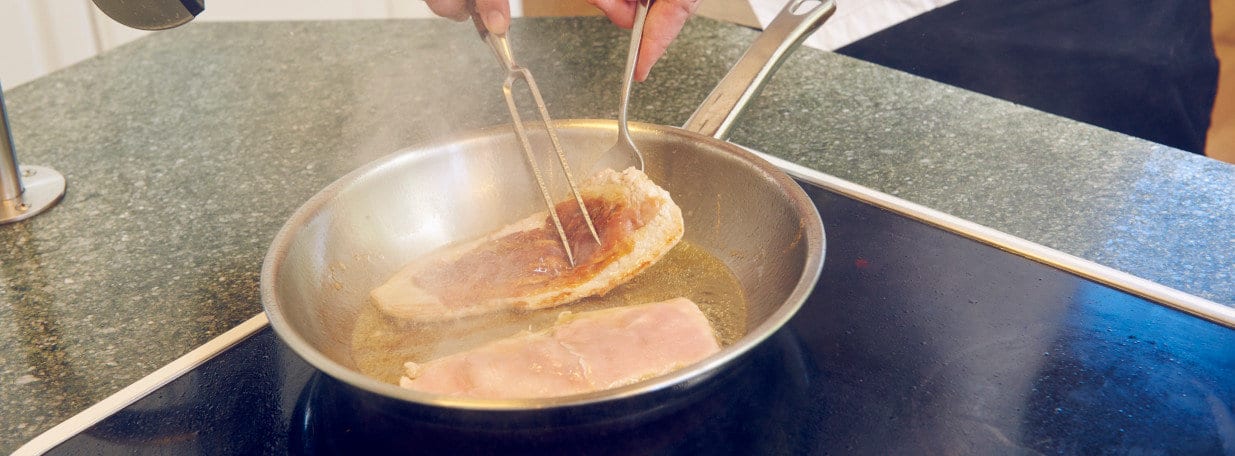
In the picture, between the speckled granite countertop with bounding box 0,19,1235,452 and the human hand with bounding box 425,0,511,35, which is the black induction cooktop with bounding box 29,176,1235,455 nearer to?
the speckled granite countertop with bounding box 0,19,1235,452

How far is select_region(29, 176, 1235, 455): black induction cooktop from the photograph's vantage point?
0.77 metres

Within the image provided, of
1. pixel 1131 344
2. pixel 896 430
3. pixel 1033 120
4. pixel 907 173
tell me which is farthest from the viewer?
pixel 1033 120

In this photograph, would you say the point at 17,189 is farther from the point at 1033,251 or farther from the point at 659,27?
the point at 1033,251

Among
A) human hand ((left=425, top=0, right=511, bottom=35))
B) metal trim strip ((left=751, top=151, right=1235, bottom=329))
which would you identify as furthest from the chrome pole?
metal trim strip ((left=751, top=151, right=1235, bottom=329))

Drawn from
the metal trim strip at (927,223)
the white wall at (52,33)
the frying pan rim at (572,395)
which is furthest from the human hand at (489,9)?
the white wall at (52,33)

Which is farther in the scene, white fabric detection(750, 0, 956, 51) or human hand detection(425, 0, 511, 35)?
white fabric detection(750, 0, 956, 51)

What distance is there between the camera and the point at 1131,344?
0.89 m

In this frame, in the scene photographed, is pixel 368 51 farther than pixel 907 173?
Yes

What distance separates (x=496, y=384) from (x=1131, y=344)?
2.10 ft

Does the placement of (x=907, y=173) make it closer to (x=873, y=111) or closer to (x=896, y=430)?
(x=873, y=111)

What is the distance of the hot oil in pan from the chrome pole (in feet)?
1.82

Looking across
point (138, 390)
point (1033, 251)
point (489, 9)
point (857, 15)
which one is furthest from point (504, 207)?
point (857, 15)

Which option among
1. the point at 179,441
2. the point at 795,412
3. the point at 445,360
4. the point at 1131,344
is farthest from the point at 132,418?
the point at 1131,344

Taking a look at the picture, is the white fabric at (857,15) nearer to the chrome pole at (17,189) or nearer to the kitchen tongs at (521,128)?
the kitchen tongs at (521,128)
